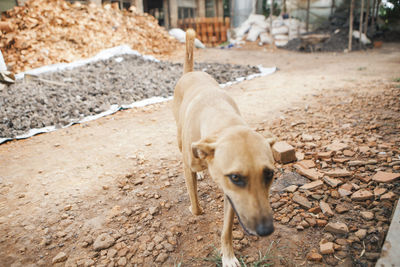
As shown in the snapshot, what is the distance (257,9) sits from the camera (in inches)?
725

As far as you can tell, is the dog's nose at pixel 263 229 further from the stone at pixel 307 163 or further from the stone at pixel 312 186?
the stone at pixel 307 163

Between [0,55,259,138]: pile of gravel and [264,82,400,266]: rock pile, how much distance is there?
3838mm

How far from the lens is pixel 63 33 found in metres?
10.2

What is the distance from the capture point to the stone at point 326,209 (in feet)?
7.52

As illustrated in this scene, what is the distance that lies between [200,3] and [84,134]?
16.7 meters

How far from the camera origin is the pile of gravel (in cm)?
505

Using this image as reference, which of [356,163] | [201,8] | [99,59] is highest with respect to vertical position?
[201,8]

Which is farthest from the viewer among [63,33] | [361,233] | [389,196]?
[63,33]

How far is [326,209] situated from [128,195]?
206cm

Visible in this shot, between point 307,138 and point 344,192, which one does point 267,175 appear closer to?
point 344,192

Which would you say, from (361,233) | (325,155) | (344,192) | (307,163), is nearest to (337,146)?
(325,155)

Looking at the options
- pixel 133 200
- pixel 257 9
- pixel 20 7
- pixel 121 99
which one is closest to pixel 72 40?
pixel 20 7

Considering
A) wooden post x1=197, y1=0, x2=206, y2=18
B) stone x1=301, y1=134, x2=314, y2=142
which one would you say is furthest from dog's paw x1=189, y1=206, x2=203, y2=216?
wooden post x1=197, y1=0, x2=206, y2=18

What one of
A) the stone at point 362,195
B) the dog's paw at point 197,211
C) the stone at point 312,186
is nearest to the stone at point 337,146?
the stone at point 312,186
